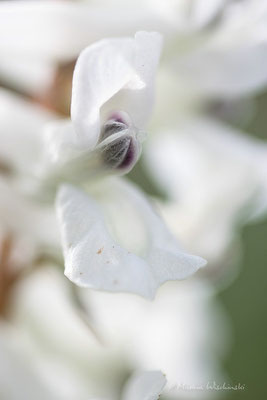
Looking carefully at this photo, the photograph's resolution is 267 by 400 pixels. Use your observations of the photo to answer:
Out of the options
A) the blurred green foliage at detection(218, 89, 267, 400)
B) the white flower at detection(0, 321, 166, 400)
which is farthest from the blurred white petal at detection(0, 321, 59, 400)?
the blurred green foliage at detection(218, 89, 267, 400)

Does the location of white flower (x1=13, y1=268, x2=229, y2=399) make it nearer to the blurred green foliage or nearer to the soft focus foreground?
the soft focus foreground

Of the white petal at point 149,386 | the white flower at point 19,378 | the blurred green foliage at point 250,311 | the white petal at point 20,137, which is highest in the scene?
the white petal at point 20,137

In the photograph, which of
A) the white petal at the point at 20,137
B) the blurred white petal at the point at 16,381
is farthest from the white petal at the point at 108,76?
the blurred white petal at the point at 16,381

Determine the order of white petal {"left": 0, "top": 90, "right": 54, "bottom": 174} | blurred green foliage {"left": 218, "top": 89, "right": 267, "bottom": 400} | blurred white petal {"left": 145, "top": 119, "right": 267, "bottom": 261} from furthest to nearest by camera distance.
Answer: blurred green foliage {"left": 218, "top": 89, "right": 267, "bottom": 400} < blurred white petal {"left": 145, "top": 119, "right": 267, "bottom": 261} < white petal {"left": 0, "top": 90, "right": 54, "bottom": 174}

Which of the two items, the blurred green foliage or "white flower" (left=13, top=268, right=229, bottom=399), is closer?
"white flower" (left=13, top=268, right=229, bottom=399)

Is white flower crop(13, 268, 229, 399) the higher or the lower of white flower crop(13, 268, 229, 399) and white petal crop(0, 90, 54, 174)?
the lower

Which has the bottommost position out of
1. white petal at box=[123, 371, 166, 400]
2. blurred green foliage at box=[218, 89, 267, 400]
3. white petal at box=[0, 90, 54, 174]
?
blurred green foliage at box=[218, 89, 267, 400]

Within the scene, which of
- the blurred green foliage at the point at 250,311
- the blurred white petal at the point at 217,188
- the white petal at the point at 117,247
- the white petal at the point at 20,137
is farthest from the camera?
the blurred green foliage at the point at 250,311

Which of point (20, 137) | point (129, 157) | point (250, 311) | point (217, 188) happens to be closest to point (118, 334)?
point (217, 188)

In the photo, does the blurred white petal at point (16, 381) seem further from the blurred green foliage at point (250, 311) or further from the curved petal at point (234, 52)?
the blurred green foliage at point (250, 311)
